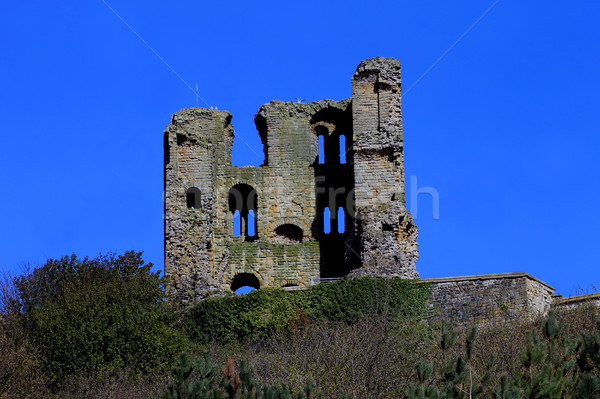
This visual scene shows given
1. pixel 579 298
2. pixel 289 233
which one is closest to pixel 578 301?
pixel 579 298

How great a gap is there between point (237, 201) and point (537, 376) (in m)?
23.0

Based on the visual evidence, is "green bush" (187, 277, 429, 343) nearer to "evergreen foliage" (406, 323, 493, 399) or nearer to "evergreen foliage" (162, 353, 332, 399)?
"evergreen foliage" (162, 353, 332, 399)

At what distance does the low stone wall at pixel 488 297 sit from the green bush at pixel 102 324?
7.57 m

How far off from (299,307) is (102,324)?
21.1 ft

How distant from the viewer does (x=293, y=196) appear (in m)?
39.0

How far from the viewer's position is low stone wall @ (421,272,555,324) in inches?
Result: 1238

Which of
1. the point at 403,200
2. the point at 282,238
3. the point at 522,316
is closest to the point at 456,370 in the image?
the point at 522,316

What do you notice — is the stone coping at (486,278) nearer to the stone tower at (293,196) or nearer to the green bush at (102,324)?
the stone tower at (293,196)

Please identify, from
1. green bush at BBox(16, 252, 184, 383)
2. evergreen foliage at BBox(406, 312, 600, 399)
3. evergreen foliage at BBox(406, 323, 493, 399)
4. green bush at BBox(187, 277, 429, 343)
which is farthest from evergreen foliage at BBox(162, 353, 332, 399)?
green bush at BBox(187, 277, 429, 343)

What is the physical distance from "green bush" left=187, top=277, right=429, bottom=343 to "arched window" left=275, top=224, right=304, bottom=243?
4.98m

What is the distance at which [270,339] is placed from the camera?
32.1m

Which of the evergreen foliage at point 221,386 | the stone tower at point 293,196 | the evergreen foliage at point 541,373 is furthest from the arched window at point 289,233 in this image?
the evergreen foliage at point 541,373

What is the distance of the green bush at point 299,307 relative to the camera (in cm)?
3253

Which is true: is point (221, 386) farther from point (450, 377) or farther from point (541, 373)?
point (541, 373)
